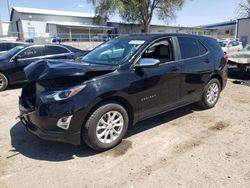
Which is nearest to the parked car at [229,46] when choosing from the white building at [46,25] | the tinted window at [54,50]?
the tinted window at [54,50]

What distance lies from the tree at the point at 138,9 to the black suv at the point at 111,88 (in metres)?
30.5

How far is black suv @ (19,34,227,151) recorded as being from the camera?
3.14m

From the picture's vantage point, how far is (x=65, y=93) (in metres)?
3.11

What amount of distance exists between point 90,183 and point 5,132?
2.43 meters

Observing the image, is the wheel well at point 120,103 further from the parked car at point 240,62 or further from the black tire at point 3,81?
the parked car at point 240,62

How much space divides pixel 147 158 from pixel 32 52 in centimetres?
648

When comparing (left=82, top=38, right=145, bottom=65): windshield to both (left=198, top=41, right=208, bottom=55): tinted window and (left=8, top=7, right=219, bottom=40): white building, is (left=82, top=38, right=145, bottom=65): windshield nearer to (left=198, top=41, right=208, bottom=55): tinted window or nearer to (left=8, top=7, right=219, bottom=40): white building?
(left=198, top=41, right=208, bottom=55): tinted window

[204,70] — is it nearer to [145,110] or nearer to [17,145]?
[145,110]

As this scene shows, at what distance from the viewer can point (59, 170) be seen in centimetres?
306

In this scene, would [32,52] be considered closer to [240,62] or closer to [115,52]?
[115,52]

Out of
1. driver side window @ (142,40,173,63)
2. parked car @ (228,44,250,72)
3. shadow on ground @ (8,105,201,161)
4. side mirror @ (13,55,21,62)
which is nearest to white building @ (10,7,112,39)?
side mirror @ (13,55,21,62)

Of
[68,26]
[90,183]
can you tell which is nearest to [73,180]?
[90,183]

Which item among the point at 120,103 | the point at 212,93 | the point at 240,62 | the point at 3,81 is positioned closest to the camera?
the point at 120,103

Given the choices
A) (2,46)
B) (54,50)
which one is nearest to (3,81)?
(54,50)
